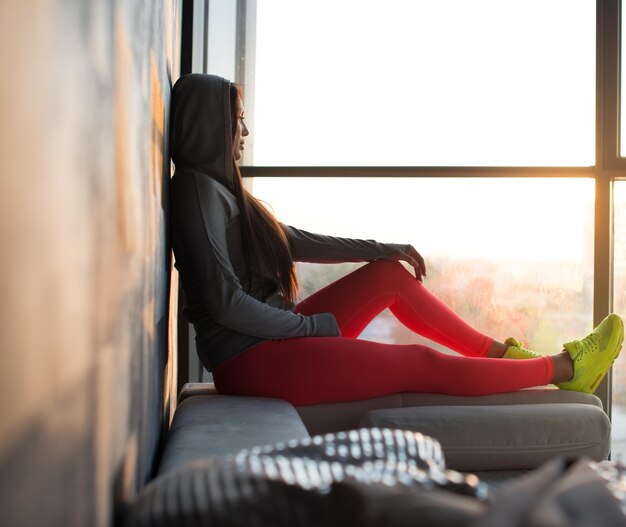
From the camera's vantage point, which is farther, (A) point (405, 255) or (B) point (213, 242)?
(A) point (405, 255)

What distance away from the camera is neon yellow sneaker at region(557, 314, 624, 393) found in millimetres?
2457

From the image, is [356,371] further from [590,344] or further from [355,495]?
[355,495]

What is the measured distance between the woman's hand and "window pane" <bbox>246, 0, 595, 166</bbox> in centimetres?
64

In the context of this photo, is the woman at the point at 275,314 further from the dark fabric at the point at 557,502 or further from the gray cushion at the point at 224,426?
the dark fabric at the point at 557,502

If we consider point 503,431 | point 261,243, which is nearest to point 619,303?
point 503,431

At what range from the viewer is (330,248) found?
2785mm

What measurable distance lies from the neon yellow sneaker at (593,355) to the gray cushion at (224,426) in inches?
38.7

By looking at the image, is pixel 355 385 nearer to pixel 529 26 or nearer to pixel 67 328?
pixel 67 328

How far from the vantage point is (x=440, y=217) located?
3324mm

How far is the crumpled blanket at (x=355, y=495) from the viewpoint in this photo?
0.82 m

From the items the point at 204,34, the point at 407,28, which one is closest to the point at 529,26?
the point at 407,28

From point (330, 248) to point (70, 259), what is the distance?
196 cm

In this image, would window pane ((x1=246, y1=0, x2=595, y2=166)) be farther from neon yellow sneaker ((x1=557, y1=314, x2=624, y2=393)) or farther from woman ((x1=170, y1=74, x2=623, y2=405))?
neon yellow sneaker ((x1=557, y1=314, x2=624, y2=393))

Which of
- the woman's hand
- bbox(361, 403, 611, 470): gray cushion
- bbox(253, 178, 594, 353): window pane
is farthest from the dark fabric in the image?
bbox(253, 178, 594, 353): window pane
